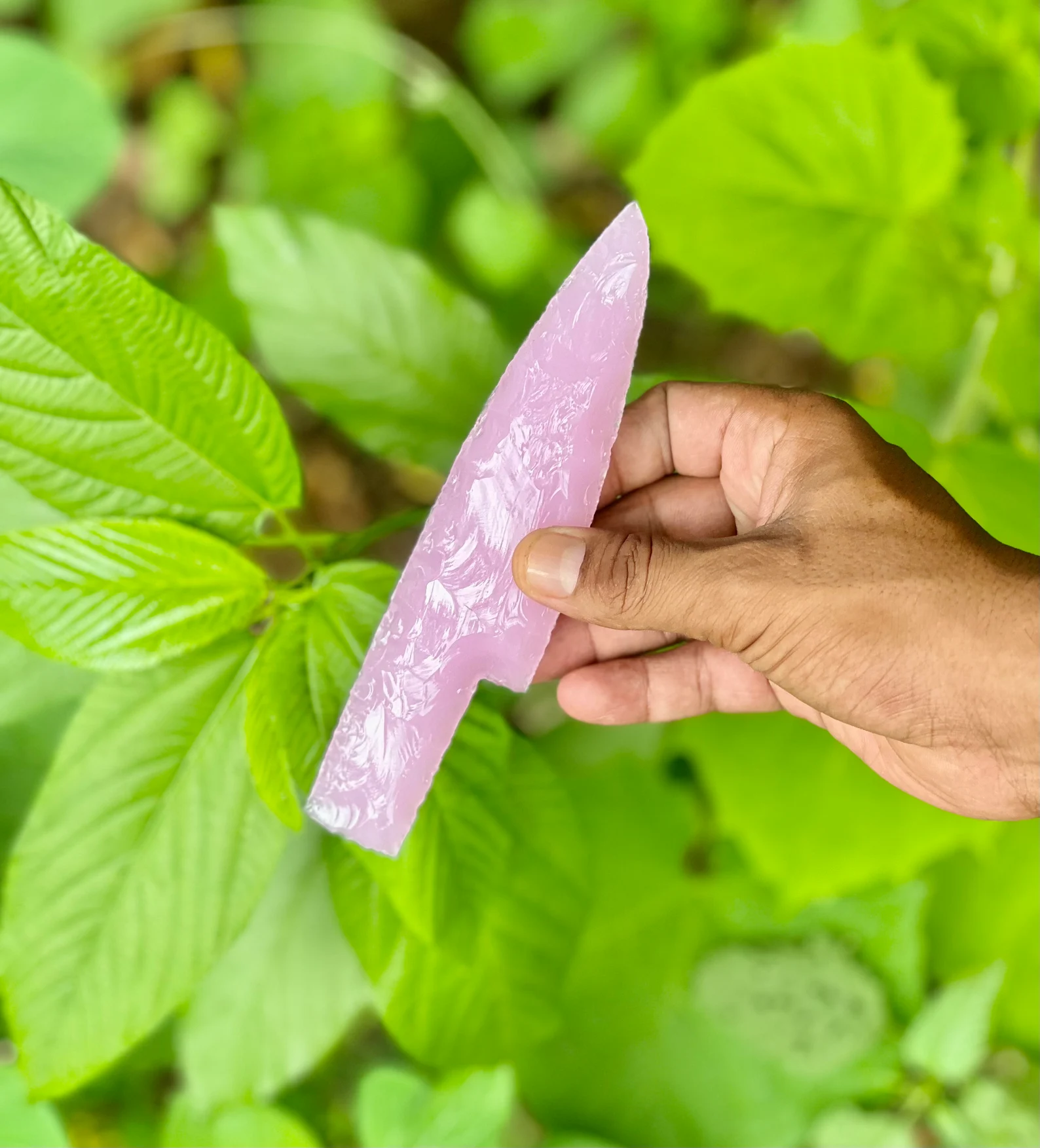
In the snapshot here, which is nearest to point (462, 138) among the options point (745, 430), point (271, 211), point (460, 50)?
point (460, 50)

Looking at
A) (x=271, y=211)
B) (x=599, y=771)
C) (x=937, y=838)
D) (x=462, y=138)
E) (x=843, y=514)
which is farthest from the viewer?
(x=462, y=138)

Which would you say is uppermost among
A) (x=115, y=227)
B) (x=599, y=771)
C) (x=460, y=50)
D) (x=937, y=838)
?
(x=460, y=50)

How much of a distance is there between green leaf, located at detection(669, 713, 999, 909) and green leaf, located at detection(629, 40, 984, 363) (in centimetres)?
41

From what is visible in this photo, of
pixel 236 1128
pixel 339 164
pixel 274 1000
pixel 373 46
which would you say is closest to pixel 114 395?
pixel 274 1000

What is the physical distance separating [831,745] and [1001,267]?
0.52 meters

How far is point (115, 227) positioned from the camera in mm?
1408

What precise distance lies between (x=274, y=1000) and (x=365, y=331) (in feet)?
2.07

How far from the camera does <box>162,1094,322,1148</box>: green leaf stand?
0.84m

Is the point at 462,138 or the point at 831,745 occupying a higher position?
the point at 462,138

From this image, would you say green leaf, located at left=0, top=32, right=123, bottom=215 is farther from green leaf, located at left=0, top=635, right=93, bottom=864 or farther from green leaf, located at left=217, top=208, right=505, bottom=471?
green leaf, located at left=0, top=635, right=93, bottom=864

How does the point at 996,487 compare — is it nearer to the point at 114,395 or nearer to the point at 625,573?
the point at 625,573

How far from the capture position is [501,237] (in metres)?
1.18

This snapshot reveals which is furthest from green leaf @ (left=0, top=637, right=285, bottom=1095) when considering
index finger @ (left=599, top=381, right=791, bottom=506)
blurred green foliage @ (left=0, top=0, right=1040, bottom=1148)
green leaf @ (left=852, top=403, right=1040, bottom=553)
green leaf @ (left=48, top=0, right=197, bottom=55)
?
green leaf @ (left=48, top=0, right=197, bottom=55)

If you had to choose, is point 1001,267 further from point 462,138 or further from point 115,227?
point 115,227
